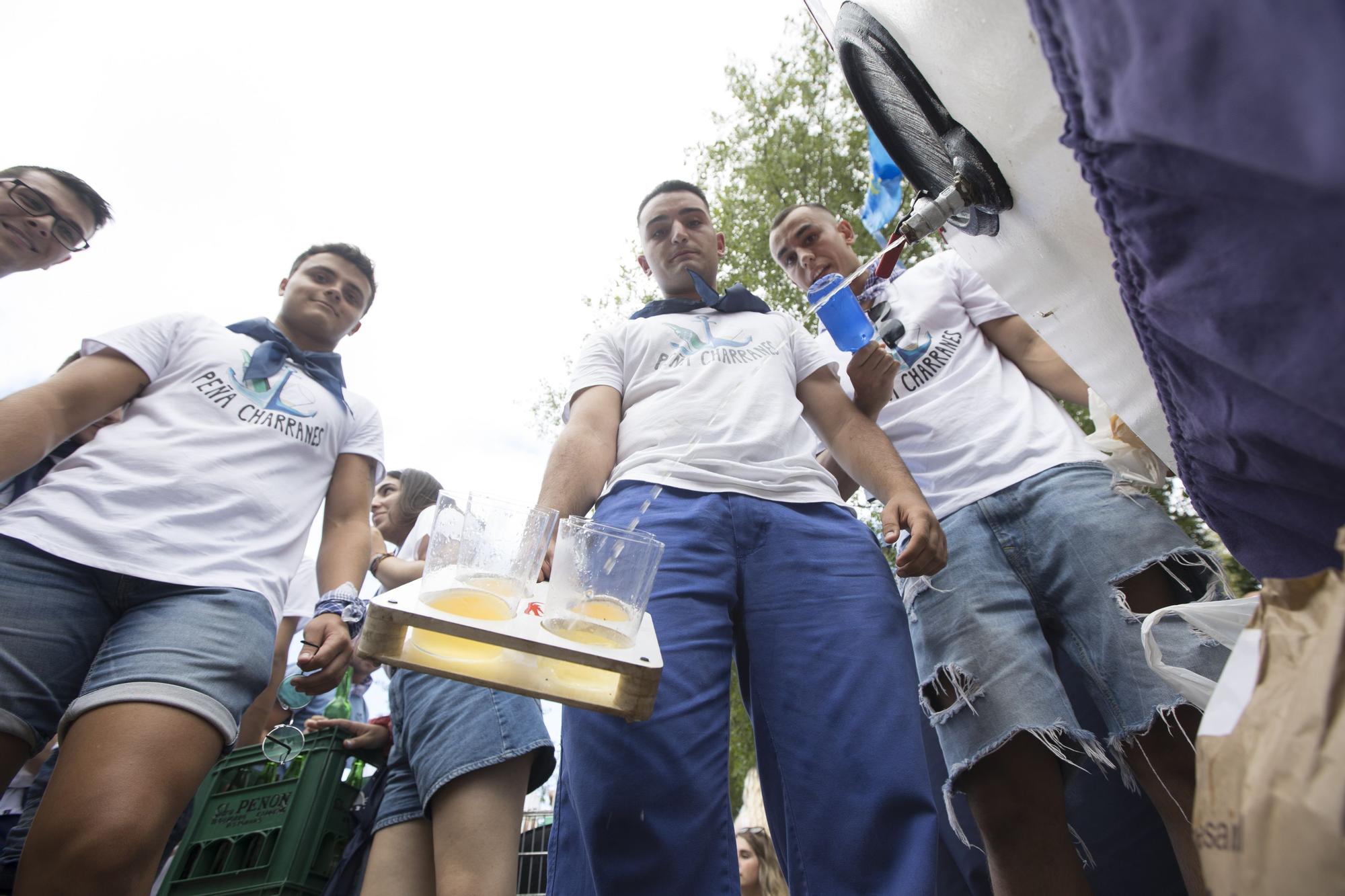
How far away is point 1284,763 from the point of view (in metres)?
0.48

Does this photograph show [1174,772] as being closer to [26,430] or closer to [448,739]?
[448,739]

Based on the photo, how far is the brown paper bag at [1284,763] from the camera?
1.47 feet

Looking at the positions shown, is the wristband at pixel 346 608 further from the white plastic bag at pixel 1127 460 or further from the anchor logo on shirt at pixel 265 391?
the white plastic bag at pixel 1127 460

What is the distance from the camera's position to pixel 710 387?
82.4 inches

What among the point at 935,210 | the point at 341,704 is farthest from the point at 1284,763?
the point at 341,704

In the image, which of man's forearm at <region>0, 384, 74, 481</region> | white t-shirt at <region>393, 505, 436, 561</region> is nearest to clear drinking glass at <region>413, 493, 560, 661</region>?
man's forearm at <region>0, 384, 74, 481</region>

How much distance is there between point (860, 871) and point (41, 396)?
7.08 ft

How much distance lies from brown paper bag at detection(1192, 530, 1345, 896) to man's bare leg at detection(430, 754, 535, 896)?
179 cm

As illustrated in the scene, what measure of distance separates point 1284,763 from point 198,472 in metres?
2.23

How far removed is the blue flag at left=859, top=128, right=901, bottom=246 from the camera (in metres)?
3.02

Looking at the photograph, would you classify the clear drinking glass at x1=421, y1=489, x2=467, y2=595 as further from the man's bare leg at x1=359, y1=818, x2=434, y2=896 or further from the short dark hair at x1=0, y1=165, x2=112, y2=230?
the short dark hair at x1=0, y1=165, x2=112, y2=230

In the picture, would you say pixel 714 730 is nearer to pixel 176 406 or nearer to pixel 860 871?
pixel 860 871

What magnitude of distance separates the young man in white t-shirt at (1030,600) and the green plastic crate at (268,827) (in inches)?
77.8

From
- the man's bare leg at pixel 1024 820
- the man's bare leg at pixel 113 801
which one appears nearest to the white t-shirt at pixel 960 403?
the man's bare leg at pixel 1024 820
